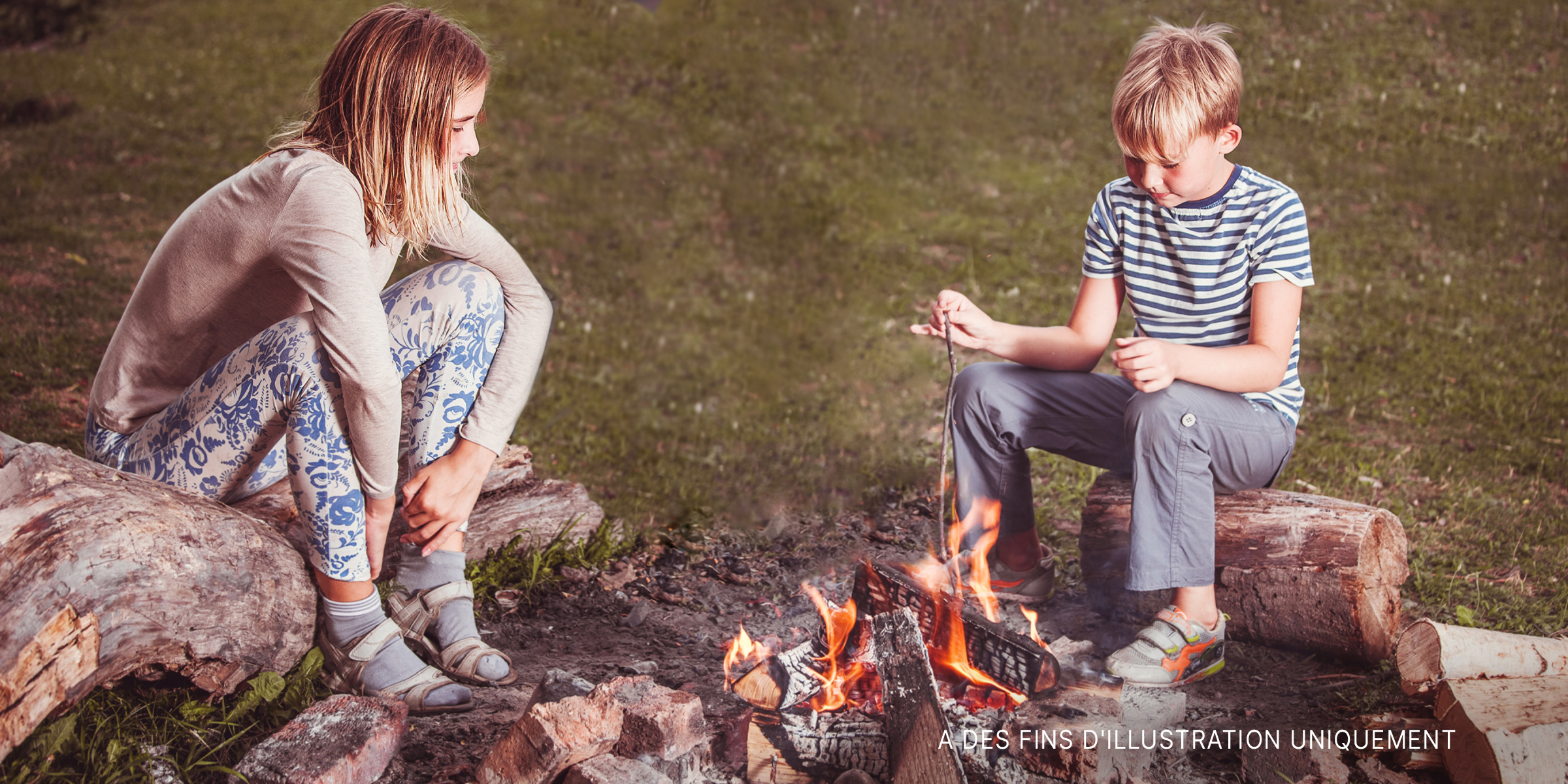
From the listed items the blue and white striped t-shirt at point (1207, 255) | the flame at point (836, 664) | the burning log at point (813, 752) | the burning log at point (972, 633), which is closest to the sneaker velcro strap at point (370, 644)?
the burning log at point (813, 752)

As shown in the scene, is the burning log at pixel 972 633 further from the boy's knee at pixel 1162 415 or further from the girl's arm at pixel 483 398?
the girl's arm at pixel 483 398

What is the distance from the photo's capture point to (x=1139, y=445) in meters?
3.12

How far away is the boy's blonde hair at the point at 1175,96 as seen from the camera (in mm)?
2979

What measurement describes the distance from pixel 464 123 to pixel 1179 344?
2.27 m

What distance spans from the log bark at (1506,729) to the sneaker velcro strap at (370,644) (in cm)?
294

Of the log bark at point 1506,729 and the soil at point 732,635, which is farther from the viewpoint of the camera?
the soil at point 732,635

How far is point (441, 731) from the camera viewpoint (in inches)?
113

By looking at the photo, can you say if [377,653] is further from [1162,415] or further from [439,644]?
[1162,415]

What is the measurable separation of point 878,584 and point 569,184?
7.17 metres

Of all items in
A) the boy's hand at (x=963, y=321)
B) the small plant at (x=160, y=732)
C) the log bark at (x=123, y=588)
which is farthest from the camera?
the boy's hand at (x=963, y=321)

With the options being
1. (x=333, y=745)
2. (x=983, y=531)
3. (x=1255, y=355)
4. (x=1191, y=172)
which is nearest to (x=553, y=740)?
(x=333, y=745)

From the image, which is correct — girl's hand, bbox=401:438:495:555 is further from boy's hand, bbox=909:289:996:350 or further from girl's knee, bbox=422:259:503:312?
boy's hand, bbox=909:289:996:350

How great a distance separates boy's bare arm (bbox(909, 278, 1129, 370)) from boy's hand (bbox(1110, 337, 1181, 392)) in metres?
0.50

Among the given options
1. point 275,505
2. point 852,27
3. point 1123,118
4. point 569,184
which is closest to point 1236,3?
point 852,27
